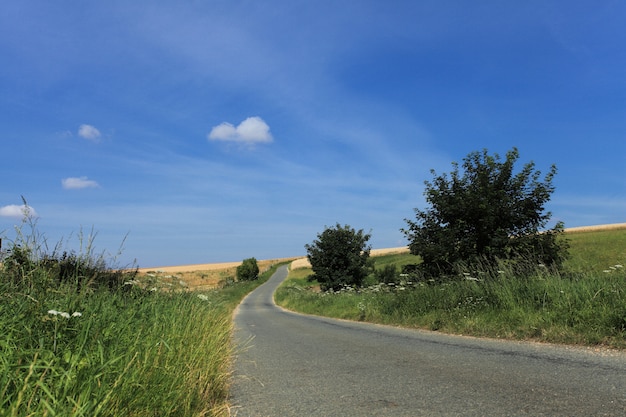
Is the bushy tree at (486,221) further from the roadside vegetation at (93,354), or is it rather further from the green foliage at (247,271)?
the green foliage at (247,271)

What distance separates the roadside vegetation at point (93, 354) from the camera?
2.38m

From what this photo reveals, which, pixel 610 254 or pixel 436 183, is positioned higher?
pixel 436 183

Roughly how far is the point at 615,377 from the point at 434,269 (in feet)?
48.1

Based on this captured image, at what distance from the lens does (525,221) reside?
18656 millimetres

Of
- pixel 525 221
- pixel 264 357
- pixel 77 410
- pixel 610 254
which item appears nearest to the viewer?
pixel 77 410

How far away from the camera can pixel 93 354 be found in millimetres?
2949

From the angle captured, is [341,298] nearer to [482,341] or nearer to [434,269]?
[434,269]

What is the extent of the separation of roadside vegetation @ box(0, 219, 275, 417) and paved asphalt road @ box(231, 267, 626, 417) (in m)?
0.96

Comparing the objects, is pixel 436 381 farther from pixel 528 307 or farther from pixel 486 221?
pixel 486 221

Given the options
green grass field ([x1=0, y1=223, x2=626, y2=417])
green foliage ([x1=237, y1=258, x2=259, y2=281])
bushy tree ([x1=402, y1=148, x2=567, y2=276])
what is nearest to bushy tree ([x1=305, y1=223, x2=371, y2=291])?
bushy tree ([x1=402, y1=148, x2=567, y2=276])

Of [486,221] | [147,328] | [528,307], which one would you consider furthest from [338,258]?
[147,328]

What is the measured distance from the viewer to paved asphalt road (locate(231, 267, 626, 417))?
430 centimetres

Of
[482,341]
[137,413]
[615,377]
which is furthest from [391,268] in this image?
[137,413]

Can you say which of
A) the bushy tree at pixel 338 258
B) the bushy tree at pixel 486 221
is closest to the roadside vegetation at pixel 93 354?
the bushy tree at pixel 486 221
